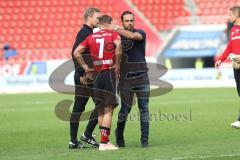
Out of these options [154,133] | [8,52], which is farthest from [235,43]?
[8,52]

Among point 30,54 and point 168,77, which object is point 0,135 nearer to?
point 168,77

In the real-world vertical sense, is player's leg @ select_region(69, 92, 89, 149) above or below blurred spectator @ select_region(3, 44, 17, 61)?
above

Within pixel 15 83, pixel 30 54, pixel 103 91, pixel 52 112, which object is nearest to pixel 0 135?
pixel 103 91

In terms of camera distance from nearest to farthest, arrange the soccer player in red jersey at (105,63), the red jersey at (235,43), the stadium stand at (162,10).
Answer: the soccer player in red jersey at (105,63) < the red jersey at (235,43) < the stadium stand at (162,10)

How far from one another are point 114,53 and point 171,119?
17.6 feet

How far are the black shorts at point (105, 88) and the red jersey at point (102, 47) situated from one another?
109 mm

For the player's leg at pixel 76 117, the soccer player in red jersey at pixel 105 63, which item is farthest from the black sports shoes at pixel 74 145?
the soccer player in red jersey at pixel 105 63

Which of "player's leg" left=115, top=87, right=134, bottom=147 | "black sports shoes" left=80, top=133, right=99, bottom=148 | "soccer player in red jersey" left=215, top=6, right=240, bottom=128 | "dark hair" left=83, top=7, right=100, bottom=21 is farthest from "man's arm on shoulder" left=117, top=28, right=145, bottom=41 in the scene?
"soccer player in red jersey" left=215, top=6, right=240, bottom=128

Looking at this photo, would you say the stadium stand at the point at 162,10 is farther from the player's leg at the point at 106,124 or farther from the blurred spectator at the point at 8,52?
the player's leg at the point at 106,124

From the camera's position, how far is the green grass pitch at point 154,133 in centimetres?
988

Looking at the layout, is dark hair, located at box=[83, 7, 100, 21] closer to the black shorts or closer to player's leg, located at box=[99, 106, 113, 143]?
the black shorts

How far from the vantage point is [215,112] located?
1708 centimetres

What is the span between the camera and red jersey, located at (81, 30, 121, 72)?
10523 mm

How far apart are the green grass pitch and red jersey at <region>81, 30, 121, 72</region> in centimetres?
133
